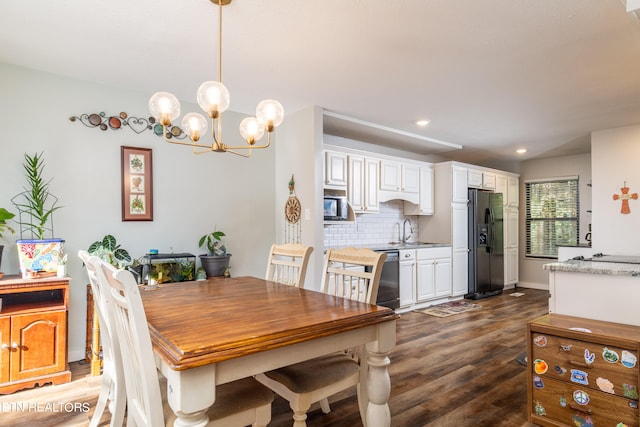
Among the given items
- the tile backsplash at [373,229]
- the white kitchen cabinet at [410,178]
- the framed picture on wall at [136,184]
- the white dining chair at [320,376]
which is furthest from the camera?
the white kitchen cabinet at [410,178]

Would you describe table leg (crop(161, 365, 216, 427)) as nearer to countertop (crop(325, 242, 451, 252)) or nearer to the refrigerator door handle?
countertop (crop(325, 242, 451, 252))

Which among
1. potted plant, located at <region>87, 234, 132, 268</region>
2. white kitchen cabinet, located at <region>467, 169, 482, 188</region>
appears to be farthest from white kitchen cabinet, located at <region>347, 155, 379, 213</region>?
potted plant, located at <region>87, 234, 132, 268</region>

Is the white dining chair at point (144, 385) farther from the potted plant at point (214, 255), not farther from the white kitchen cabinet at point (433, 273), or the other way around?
the white kitchen cabinet at point (433, 273)

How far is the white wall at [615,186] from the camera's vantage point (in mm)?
4559

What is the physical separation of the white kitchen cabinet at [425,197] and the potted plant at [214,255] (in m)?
3.06

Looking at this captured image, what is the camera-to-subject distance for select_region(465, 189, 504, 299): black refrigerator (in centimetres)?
582

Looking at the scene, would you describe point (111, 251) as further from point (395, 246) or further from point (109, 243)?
point (395, 246)

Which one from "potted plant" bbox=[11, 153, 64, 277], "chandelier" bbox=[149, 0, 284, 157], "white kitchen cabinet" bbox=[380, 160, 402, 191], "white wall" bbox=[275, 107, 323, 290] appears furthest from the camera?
"white kitchen cabinet" bbox=[380, 160, 402, 191]

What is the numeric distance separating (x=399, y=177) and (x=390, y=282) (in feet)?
5.07

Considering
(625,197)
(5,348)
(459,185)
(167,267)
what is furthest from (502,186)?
(5,348)

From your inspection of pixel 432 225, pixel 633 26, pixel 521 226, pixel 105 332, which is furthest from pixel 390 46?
pixel 521 226

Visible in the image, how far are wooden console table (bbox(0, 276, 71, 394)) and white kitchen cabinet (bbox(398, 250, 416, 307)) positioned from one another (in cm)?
357

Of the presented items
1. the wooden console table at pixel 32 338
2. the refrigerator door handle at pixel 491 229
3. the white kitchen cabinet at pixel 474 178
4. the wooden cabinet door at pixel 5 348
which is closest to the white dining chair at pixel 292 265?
the wooden console table at pixel 32 338

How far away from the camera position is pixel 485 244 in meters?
5.99
